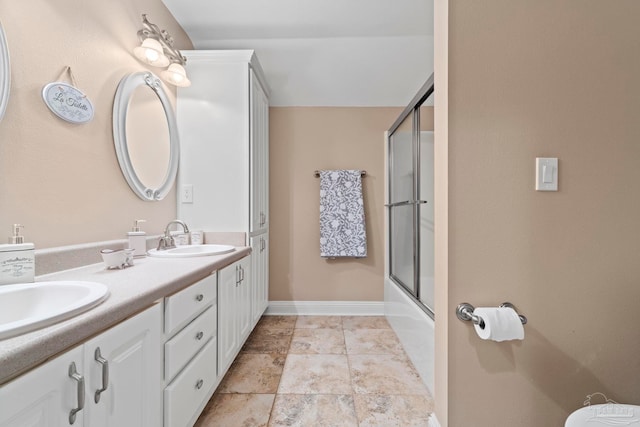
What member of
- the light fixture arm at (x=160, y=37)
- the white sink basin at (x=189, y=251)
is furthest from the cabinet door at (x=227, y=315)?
the light fixture arm at (x=160, y=37)

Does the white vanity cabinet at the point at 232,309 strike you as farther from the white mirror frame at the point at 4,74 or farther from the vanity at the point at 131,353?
the white mirror frame at the point at 4,74

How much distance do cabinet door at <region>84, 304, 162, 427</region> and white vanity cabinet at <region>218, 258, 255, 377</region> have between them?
1.62 ft

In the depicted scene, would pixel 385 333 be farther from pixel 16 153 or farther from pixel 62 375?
pixel 16 153

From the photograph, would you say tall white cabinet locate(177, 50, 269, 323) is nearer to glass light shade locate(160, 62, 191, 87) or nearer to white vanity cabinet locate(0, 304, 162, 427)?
glass light shade locate(160, 62, 191, 87)

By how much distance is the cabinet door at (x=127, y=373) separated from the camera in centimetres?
62

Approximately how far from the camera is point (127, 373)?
2.38 ft

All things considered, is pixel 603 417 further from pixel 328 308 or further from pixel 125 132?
pixel 125 132

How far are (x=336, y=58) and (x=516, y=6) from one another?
4.88 ft

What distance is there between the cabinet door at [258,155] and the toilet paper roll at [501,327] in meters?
1.50

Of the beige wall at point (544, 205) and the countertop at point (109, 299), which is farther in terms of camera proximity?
the beige wall at point (544, 205)

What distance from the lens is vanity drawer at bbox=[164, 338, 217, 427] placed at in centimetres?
92

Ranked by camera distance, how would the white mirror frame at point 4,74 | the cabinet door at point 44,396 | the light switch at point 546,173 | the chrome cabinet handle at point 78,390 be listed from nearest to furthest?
the cabinet door at point 44,396 → the chrome cabinet handle at point 78,390 → the white mirror frame at point 4,74 → the light switch at point 546,173

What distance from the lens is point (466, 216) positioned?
99 centimetres

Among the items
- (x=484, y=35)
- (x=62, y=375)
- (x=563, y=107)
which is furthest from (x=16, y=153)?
(x=563, y=107)
